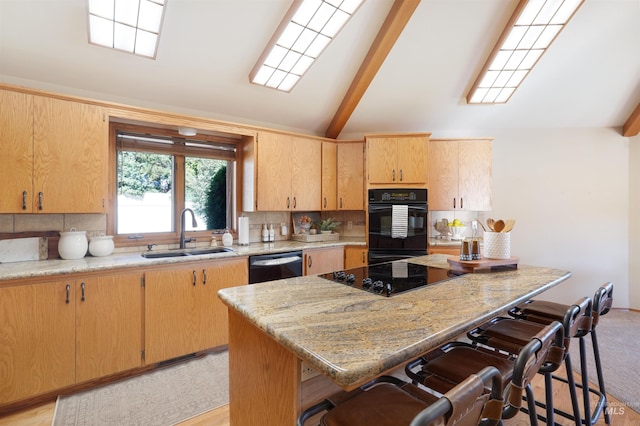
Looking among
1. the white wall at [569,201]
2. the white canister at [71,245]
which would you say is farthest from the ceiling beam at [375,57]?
the white canister at [71,245]

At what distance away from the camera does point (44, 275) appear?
6.49ft

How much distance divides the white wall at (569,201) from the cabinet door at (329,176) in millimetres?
1543

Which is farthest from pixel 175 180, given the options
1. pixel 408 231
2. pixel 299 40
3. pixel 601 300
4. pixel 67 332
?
pixel 601 300

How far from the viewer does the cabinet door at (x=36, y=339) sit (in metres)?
1.89

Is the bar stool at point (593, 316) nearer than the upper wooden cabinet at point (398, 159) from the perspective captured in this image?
Yes

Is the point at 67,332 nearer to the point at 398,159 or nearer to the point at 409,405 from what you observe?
the point at 409,405

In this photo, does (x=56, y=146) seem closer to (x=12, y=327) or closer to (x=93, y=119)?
(x=93, y=119)

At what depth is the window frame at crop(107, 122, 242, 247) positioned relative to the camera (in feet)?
9.30

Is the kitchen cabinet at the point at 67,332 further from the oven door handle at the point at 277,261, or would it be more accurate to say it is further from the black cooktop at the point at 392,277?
the black cooktop at the point at 392,277

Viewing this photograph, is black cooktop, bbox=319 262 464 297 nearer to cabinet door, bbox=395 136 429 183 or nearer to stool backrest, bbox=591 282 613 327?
stool backrest, bbox=591 282 613 327

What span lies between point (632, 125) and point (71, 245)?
6366 mm

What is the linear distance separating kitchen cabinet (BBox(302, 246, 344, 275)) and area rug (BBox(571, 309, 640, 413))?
2334mm

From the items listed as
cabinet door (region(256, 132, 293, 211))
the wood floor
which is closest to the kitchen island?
the wood floor

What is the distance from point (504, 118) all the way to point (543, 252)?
6.35ft
